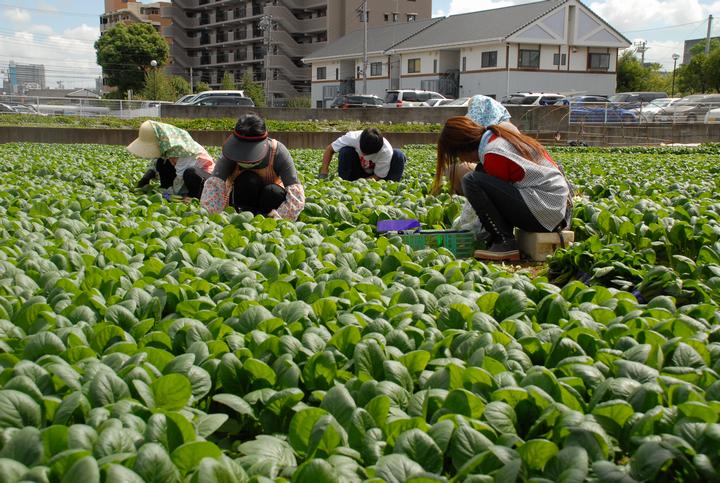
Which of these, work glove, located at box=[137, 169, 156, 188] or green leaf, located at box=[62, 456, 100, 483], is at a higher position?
work glove, located at box=[137, 169, 156, 188]

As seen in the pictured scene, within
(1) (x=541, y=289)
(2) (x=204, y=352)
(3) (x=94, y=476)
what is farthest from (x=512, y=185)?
(3) (x=94, y=476)

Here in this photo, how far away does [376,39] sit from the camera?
5931 cm

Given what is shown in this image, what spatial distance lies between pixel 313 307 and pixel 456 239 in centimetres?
268

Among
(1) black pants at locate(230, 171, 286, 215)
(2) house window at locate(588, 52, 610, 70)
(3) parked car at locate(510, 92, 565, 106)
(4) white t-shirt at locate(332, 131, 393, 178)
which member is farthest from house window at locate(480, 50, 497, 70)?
(1) black pants at locate(230, 171, 286, 215)

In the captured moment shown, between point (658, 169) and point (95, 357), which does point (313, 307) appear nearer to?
point (95, 357)

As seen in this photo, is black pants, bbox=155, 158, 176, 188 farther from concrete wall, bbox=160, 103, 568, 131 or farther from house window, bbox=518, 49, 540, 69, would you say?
house window, bbox=518, 49, 540, 69

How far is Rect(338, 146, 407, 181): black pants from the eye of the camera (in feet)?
31.5

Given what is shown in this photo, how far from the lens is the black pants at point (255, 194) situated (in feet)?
22.4

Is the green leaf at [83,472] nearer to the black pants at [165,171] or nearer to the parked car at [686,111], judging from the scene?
the black pants at [165,171]

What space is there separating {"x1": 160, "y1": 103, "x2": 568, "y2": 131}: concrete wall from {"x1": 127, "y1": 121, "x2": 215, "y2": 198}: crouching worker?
21.1 metres

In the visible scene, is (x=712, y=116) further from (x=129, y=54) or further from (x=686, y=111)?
(x=129, y=54)

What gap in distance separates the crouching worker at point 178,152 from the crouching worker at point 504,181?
3.13m

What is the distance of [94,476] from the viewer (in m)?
1.72

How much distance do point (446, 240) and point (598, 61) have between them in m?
50.7
